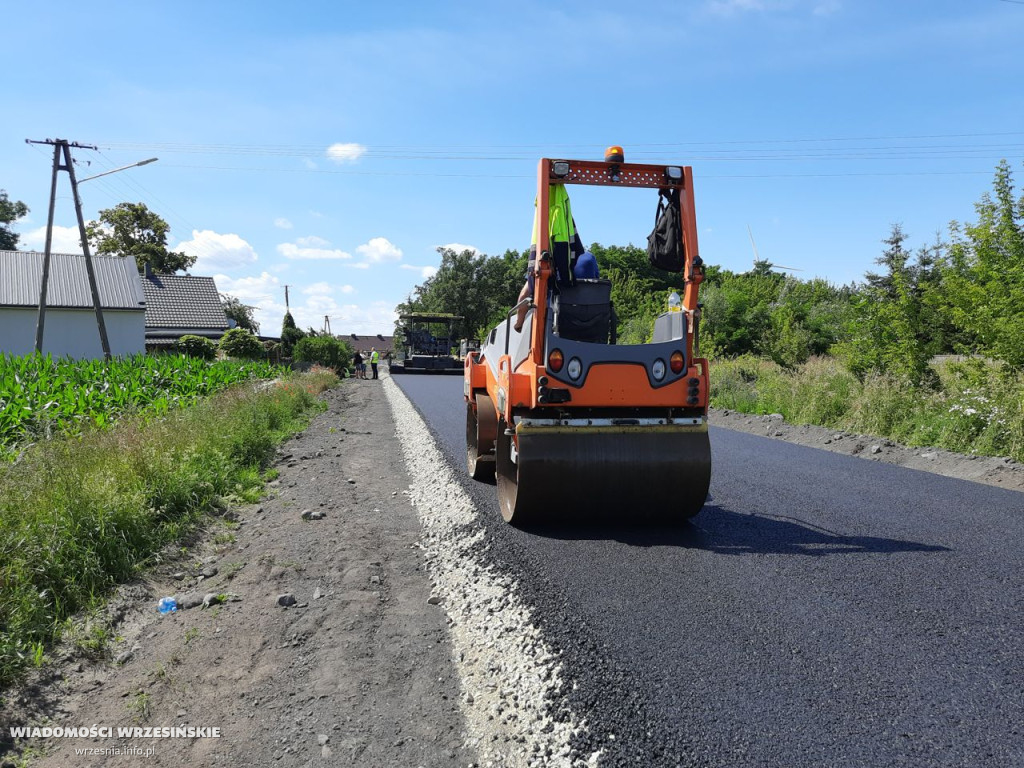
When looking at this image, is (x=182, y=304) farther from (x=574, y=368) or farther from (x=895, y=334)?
(x=574, y=368)

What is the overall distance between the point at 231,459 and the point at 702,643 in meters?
6.71

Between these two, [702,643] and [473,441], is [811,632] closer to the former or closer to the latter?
[702,643]

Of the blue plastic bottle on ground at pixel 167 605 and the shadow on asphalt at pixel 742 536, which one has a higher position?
the shadow on asphalt at pixel 742 536

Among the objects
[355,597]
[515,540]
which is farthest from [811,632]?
[355,597]

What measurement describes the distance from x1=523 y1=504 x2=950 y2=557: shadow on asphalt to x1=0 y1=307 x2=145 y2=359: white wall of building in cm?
2972

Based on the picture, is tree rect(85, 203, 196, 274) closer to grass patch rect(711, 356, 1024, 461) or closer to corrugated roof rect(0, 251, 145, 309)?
corrugated roof rect(0, 251, 145, 309)

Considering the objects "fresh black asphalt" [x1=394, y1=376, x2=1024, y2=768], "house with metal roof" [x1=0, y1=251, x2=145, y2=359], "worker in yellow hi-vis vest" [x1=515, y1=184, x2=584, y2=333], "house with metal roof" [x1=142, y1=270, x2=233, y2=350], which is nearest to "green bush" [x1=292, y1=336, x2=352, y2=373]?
"house with metal roof" [x1=0, y1=251, x2=145, y2=359]

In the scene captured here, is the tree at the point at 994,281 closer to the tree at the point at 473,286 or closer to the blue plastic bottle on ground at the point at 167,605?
the blue plastic bottle on ground at the point at 167,605

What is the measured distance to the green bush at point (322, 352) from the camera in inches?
1238

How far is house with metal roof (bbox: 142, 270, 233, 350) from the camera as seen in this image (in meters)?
40.1

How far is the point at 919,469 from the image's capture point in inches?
341

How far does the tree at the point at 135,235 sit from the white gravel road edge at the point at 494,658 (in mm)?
60176

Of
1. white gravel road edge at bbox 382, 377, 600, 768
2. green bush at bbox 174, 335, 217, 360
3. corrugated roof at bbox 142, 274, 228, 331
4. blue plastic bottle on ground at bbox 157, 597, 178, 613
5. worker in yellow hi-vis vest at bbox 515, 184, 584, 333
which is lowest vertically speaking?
blue plastic bottle on ground at bbox 157, 597, 178, 613

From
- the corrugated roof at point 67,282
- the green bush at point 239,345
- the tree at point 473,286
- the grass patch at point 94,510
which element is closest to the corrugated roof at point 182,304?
the corrugated roof at point 67,282
